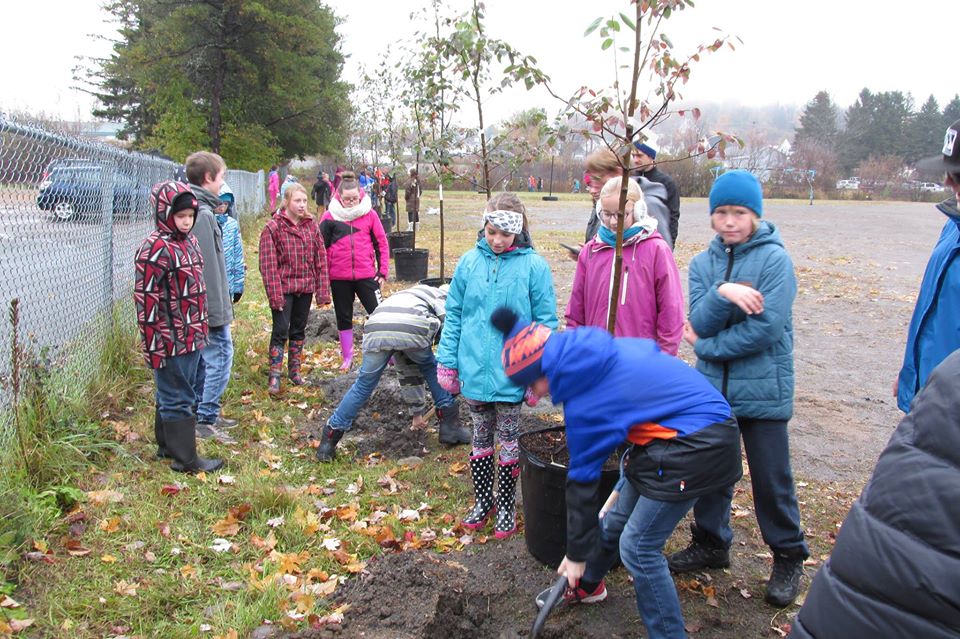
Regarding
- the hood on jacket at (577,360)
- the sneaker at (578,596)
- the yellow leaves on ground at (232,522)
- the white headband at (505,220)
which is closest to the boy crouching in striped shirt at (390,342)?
the yellow leaves on ground at (232,522)

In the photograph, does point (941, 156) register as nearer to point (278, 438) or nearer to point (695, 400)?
point (695, 400)

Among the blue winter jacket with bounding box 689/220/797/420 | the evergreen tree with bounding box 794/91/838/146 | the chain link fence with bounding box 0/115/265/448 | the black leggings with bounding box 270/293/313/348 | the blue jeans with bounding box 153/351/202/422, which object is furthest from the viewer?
the evergreen tree with bounding box 794/91/838/146

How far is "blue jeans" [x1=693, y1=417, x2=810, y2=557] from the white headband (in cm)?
150

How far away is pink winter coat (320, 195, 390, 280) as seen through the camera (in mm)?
6980

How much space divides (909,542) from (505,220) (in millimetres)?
2852

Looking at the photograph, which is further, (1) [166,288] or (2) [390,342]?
(2) [390,342]

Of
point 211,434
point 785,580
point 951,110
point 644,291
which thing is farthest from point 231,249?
point 951,110

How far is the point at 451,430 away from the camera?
5.28m

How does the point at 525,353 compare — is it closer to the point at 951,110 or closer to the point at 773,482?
the point at 773,482

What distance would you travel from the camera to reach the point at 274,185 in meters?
A: 29.0

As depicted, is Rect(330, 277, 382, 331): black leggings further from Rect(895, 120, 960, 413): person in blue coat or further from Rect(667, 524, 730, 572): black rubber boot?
Answer: Rect(895, 120, 960, 413): person in blue coat

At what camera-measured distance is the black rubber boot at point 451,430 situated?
527cm

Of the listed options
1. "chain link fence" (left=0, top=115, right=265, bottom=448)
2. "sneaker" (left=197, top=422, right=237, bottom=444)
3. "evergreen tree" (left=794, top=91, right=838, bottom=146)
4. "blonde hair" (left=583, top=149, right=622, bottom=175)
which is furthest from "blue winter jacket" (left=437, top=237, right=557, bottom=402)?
"evergreen tree" (left=794, top=91, right=838, bottom=146)

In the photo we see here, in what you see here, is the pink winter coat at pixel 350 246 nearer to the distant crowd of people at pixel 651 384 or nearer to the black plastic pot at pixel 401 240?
the distant crowd of people at pixel 651 384
